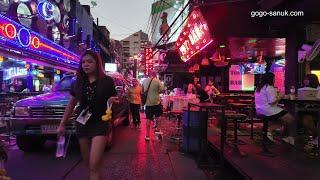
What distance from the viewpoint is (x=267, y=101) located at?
30.1ft

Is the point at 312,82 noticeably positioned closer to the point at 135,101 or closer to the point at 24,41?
the point at 135,101

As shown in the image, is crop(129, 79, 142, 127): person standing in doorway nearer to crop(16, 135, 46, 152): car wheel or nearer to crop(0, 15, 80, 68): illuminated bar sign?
crop(0, 15, 80, 68): illuminated bar sign

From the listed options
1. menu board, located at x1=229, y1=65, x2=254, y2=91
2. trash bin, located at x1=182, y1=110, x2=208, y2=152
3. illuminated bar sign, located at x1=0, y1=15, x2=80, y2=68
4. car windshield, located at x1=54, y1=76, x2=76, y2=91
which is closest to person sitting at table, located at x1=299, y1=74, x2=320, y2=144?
trash bin, located at x1=182, y1=110, x2=208, y2=152

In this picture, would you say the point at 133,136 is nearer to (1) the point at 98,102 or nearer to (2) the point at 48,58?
(1) the point at 98,102

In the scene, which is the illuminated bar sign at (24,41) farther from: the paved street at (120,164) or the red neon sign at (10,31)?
the paved street at (120,164)

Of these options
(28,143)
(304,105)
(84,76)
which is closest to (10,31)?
(28,143)

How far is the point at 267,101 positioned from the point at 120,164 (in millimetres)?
3242

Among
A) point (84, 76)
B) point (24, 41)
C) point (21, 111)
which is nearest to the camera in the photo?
point (84, 76)

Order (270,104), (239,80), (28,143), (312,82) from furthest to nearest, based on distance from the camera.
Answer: (239,80) < (28,143) < (312,82) < (270,104)

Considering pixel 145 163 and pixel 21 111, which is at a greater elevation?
pixel 21 111

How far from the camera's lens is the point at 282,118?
924cm

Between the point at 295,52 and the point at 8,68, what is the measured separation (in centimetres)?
1563

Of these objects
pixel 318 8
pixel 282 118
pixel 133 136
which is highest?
pixel 318 8

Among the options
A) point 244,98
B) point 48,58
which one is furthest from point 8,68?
point 244,98
